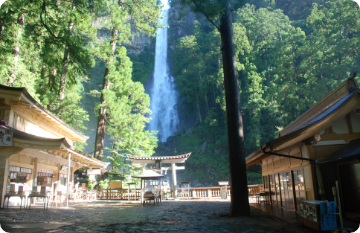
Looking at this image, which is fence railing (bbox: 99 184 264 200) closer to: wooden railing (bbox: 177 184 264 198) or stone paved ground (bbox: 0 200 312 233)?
wooden railing (bbox: 177 184 264 198)

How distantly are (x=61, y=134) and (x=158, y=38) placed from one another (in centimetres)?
3807

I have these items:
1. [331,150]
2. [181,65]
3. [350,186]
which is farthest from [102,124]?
[181,65]

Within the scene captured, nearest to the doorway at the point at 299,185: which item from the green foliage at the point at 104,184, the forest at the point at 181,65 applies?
the forest at the point at 181,65

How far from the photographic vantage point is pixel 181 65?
43.1 m

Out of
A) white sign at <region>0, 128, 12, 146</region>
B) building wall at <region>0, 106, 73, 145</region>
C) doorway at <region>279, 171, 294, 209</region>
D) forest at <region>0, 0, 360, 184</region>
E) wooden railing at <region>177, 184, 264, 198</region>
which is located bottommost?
wooden railing at <region>177, 184, 264, 198</region>

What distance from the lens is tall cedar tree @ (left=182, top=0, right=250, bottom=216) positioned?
798 cm

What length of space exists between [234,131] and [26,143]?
6.59 meters

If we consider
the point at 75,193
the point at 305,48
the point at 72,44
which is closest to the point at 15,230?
the point at 72,44

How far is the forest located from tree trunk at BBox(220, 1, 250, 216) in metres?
1.75

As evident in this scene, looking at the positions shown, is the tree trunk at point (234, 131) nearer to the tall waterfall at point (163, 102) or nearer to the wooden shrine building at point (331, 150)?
the wooden shrine building at point (331, 150)

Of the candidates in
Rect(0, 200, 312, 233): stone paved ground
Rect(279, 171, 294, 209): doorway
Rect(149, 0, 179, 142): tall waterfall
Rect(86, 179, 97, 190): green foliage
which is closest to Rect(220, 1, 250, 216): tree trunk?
Rect(0, 200, 312, 233): stone paved ground

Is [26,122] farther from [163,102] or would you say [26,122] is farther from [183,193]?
[163,102]

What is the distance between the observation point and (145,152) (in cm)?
2203

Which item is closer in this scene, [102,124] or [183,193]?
[183,193]
